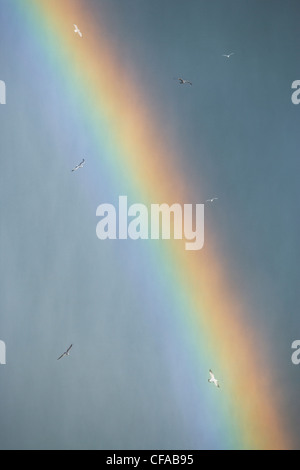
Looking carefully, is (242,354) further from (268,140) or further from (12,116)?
(12,116)

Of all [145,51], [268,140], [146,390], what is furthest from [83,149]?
[146,390]
